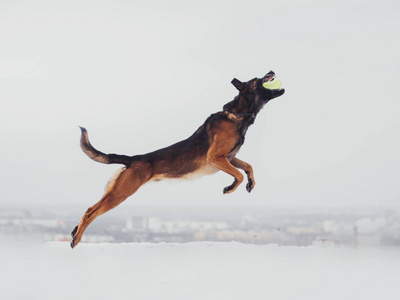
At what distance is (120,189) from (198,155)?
2.22 ft

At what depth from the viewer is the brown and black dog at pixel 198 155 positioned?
424 centimetres

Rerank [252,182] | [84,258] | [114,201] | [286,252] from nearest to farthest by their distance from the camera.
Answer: [114,201]
[252,182]
[84,258]
[286,252]

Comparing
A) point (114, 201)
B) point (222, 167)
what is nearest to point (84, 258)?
point (114, 201)

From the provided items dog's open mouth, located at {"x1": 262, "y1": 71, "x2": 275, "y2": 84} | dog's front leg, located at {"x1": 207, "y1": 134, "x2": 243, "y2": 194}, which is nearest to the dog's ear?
dog's open mouth, located at {"x1": 262, "y1": 71, "x2": 275, "y2": 84}

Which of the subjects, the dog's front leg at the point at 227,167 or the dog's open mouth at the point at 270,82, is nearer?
the dog's front leg at the point at 227,167

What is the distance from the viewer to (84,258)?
4.86 meters

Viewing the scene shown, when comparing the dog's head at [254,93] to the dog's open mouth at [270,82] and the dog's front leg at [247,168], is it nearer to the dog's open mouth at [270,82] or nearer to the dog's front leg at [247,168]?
the dog's open mouth at [270,82]

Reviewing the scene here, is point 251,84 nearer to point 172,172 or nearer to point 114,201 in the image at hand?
point 172,172

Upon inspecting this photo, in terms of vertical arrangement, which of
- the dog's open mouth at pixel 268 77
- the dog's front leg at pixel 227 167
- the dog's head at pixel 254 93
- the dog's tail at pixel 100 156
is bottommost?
the dog's front leg at pixel 227 167

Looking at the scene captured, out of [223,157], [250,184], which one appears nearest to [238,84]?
[223,157]

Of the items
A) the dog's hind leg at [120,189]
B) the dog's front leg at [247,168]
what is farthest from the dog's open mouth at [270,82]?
the dog's hind leg at [120,189]

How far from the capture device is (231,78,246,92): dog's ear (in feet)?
14.1

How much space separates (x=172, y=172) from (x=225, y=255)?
1158 mm

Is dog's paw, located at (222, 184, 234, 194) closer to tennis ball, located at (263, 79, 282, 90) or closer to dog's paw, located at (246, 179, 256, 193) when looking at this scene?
dog's paw, located at (246, 179, 256, 193)
